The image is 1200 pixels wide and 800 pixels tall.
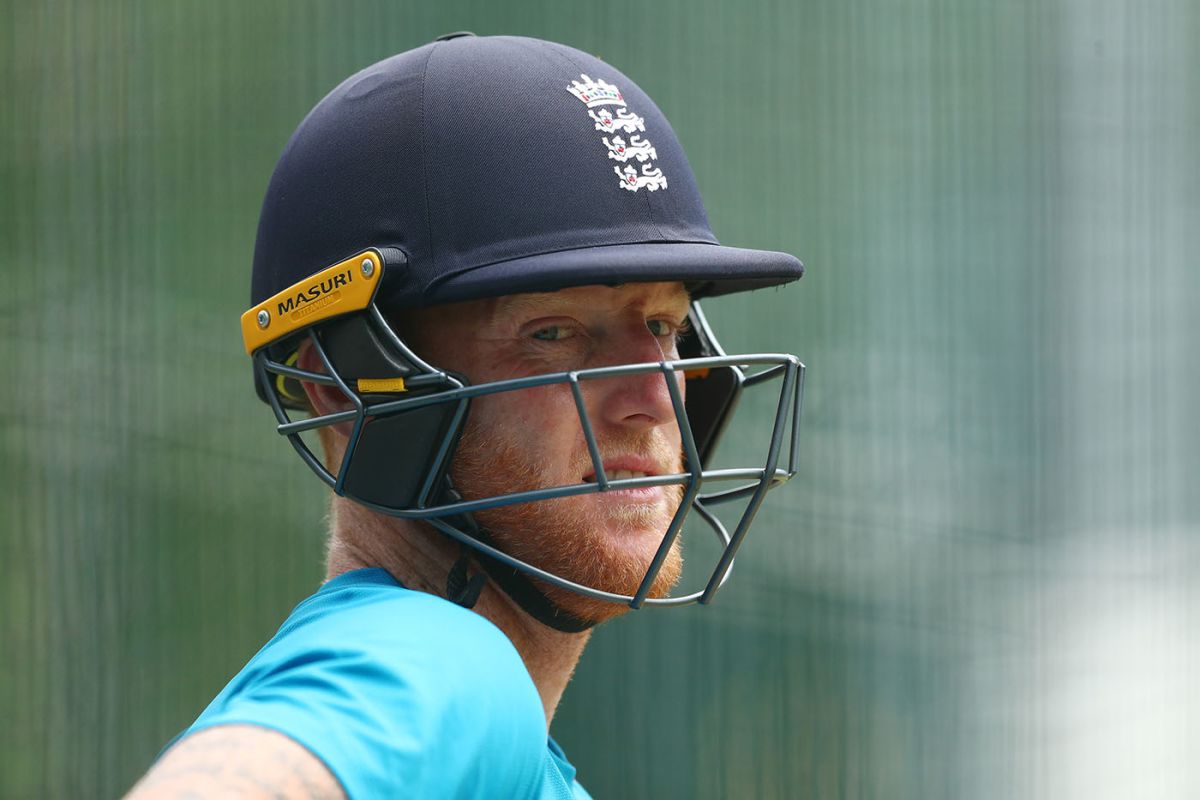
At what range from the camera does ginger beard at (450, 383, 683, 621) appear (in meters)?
1.63

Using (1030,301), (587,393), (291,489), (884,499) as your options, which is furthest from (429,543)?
(1030,301)

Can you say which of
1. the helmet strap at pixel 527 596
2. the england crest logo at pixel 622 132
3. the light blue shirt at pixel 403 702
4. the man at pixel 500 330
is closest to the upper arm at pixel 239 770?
the light blue shirt at pixel 403 702

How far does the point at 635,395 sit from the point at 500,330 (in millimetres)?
187

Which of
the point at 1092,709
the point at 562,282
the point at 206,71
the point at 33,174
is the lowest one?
the point at 1092,709

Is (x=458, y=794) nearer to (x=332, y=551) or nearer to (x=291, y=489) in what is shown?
(x=332, y=551)

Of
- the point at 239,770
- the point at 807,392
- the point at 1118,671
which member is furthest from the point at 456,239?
the point at 1118,671

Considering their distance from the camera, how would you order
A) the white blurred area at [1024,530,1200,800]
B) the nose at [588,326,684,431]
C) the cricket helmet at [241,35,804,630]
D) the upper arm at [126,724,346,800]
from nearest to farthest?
the upper arm at [126,724,346,800] < the cricket helmet at [241,35,804,630] < the nose at [588,326,684,431] < the white blurred area at [1024,530,1200,800]

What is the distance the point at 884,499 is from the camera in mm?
3555

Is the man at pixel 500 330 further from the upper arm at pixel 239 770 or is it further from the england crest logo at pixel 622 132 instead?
the upper arm at pixel 239 770

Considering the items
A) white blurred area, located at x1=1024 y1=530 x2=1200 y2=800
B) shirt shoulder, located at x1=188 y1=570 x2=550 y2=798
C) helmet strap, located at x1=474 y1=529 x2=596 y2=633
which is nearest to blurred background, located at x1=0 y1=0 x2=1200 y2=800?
white blurred area, located at x1=1024 y1=530 x2=1200 y2=800

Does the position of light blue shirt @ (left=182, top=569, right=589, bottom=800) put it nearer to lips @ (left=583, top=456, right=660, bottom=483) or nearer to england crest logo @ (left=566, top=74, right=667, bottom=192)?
lips @ (left=583, top=456, right=660, bottom=483)

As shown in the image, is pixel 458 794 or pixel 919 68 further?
pixel 919 68

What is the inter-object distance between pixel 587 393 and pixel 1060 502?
2.29 metres

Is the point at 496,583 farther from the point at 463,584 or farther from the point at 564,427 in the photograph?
the point at 564,427
